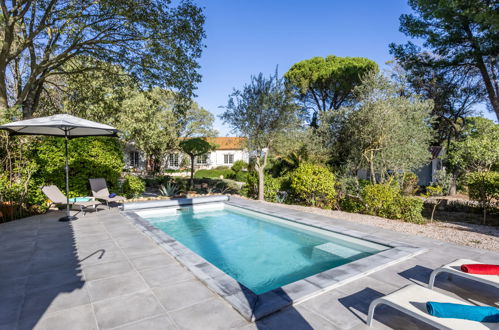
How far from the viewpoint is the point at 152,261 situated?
448 cm

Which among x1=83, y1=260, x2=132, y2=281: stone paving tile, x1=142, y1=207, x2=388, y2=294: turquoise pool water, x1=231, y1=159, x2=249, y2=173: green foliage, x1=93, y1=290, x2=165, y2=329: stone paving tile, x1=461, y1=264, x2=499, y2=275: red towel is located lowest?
x1=142, y1=207, x2=388, y2=294: turquoise pool water

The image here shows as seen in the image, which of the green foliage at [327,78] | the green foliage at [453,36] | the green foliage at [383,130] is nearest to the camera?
the green foliage at [453,36]

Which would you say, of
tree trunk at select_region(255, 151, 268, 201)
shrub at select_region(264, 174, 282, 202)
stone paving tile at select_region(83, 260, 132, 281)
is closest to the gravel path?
shrub at select_region(264, 174, 282, 202)

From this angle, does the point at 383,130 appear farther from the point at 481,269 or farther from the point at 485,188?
the point at 481,269

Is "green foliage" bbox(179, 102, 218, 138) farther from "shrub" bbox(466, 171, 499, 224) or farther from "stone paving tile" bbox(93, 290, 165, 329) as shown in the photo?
"stone paving tile" bbox(93, 290, 165, 329)

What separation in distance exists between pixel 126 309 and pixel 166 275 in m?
0.93

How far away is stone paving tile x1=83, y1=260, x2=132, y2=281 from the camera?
393 centimetres

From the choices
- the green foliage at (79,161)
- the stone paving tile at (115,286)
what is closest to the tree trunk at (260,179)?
the green foliage at (79,161)

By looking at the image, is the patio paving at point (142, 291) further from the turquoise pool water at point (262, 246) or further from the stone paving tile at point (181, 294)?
the turquoise pool water at point (262, 246)

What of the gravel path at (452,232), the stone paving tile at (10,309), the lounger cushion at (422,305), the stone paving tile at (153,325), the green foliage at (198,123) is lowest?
the gravel path at (452,232)

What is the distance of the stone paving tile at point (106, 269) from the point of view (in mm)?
3926

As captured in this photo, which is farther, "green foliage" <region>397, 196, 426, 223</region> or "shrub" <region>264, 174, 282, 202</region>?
"shrub" <region>264, 174, 282, 202</region>

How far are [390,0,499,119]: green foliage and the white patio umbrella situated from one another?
497 inches

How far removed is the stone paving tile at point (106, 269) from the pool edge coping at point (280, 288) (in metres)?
0.79
